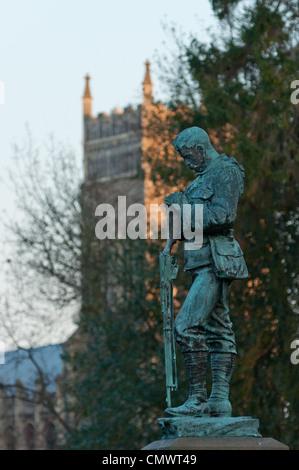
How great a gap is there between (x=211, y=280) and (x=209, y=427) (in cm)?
124

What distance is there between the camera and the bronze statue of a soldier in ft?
33.7

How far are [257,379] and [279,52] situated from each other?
6346 mm

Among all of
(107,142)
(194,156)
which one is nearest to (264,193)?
(194,156)

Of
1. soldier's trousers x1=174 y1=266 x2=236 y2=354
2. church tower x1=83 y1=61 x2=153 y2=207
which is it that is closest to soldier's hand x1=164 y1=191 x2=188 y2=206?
soldier's trousers x1=174 y1=266 x2=236 y2=354

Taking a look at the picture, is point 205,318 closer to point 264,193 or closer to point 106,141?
point 264,193

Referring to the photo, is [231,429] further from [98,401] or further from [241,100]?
[98,401]

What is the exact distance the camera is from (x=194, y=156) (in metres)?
10.6

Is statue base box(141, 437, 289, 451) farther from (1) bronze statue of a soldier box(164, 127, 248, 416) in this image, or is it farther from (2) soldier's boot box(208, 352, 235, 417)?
(2) soldier's boot box(208, 352, 235, 417)

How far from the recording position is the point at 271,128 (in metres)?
25.5

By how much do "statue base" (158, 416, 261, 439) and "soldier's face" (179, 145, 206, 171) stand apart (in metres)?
2.12

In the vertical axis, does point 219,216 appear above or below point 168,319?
above

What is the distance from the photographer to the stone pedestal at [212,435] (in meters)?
9.57

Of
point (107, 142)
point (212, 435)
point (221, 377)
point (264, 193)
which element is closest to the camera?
point (212, 435)
